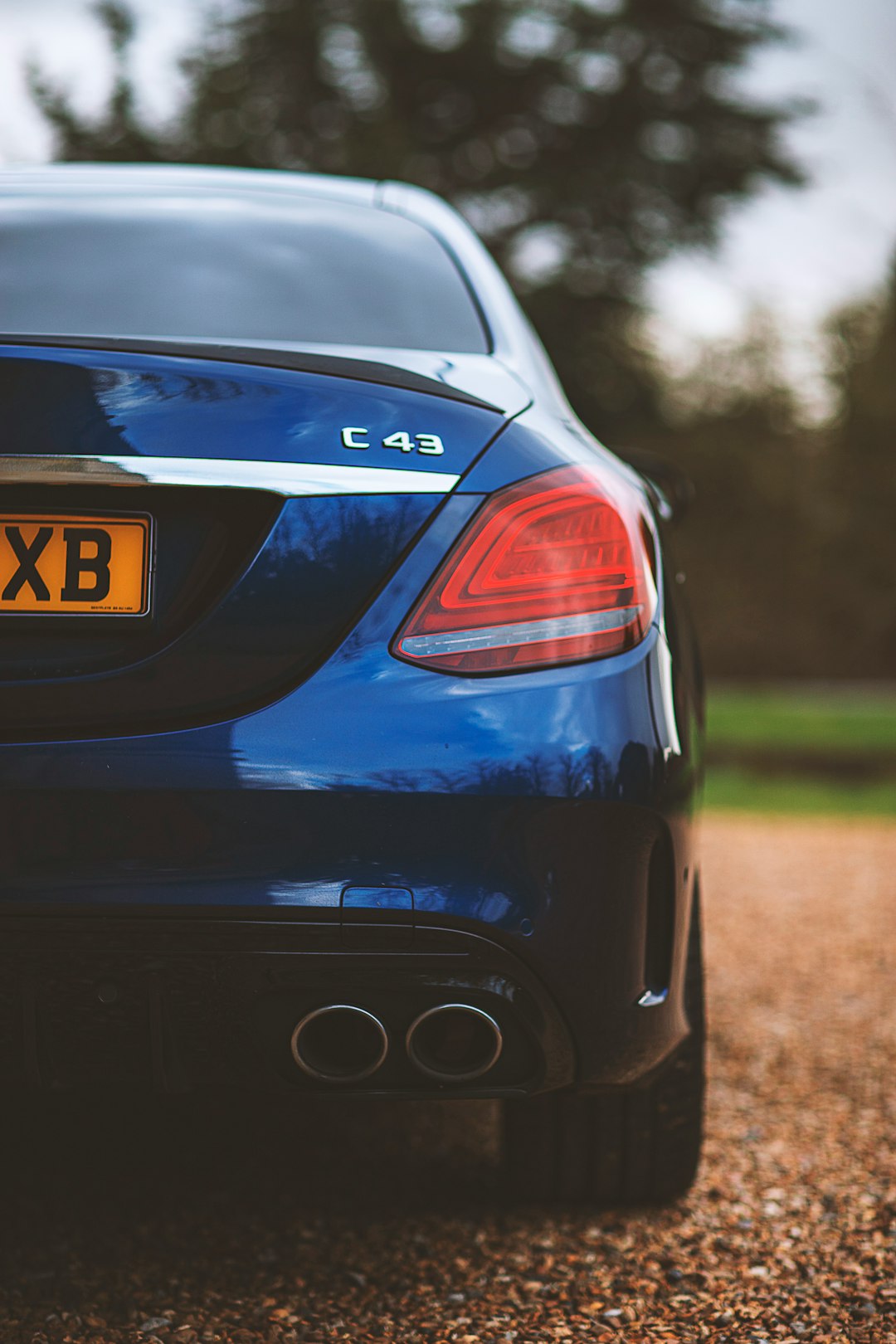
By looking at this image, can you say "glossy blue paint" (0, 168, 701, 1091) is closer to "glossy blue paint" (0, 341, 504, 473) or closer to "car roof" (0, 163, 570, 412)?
"glossy blue paint" (0, 341, 504, 473)

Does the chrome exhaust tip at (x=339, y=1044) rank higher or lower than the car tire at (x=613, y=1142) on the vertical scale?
higher

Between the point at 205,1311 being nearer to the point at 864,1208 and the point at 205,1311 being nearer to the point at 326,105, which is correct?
the point at 864,1208

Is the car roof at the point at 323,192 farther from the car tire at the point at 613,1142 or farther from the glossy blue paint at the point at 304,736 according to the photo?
the car tire at the point at 613,1142

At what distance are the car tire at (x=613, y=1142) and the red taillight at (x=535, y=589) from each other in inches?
26.4

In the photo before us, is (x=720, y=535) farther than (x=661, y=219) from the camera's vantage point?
Yes

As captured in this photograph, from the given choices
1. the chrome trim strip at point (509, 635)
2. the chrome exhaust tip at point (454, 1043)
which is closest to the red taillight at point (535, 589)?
the chrome trim strip at point (509, 635)

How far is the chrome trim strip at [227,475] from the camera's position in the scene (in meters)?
1.49

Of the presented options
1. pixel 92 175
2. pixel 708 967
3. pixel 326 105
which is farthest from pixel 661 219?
pixel 92 175

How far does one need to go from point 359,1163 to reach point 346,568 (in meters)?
1.33

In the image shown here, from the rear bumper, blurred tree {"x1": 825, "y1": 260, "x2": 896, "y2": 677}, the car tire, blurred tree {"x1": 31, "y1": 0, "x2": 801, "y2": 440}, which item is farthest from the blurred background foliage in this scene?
the rear bumper

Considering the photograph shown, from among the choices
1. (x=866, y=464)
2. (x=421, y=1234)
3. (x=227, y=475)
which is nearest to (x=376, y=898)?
(x=227, y=475)

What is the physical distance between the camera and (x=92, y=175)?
254cm

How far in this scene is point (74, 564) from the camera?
1513 mm

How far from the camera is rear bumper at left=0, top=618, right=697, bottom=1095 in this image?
1468 millimetres
